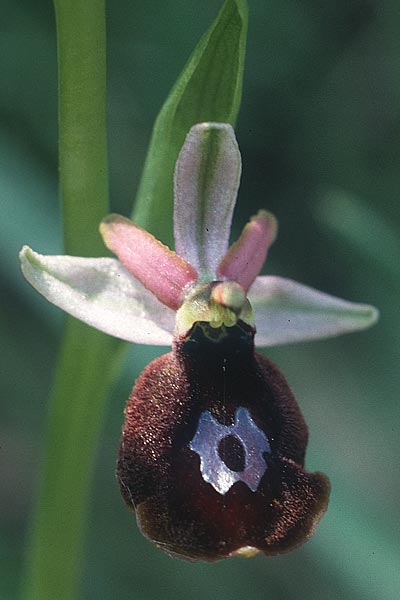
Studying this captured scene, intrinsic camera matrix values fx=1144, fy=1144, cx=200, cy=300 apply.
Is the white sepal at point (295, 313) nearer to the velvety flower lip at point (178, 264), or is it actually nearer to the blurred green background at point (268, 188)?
the velvety flower lip at point (178, 264)

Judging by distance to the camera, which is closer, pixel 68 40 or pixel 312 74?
pixel 68 40

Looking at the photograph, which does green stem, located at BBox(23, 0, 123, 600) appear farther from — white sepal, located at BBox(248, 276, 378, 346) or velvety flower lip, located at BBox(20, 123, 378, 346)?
white sepal, located at BBox(248, 276, 378, 346)

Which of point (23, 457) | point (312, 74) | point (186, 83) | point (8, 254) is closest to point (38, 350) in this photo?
point (23, 457)

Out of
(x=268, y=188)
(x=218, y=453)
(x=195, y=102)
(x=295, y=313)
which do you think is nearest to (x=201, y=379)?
(x=218, y=453)

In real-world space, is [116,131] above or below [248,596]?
above

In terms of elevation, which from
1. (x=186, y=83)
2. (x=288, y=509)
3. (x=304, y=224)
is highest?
(x=186, y=83)

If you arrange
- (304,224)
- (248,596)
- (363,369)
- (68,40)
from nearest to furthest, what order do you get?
(68,40)
(248,596)
(363,369)
(304,224)

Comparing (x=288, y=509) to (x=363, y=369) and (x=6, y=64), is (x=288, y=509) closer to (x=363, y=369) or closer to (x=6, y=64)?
(x=363, y=369)
